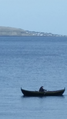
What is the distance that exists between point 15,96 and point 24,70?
24.8 m

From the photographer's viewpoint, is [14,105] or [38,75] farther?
[38,75]

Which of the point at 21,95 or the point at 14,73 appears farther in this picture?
the point at 14,73

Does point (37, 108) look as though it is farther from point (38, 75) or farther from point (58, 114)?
point (38, 75)

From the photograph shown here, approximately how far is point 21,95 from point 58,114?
29.6 ft

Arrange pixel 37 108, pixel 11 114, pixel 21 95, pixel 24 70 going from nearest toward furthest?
pixel 11 114
pixel 37 108
pixel 21 95
pixel 24 70

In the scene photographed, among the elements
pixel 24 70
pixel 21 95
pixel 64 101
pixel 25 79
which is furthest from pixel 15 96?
pixel 24 70

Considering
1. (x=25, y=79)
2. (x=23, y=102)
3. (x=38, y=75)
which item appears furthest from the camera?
(x=38, y=75)

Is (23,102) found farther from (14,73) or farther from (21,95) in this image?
(14,73)

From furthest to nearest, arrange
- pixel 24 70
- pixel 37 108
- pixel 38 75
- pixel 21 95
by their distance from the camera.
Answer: pixel 24 70 < pixel 38 75 < pixel 21 95 < pixel 37 108

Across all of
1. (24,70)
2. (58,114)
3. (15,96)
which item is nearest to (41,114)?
(58,114)

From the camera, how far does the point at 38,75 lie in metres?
61.9

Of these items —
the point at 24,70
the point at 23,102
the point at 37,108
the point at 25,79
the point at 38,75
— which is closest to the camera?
the point at 37,108

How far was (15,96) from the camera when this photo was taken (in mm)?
45219

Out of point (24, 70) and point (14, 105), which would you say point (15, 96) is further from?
point (24, 70)
